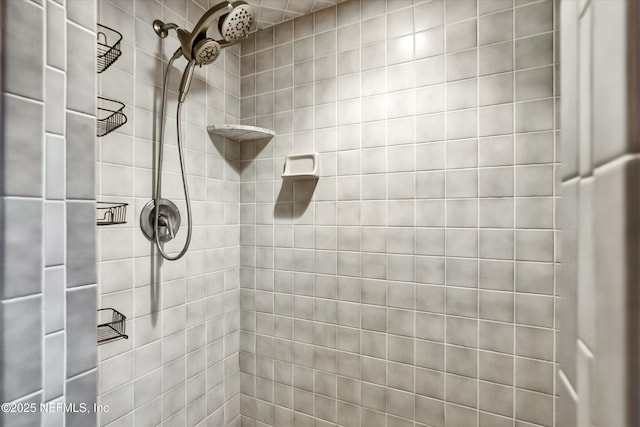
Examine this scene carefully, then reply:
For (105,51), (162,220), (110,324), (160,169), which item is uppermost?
(105,51)

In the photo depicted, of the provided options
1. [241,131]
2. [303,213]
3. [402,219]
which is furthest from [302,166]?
[402,219]

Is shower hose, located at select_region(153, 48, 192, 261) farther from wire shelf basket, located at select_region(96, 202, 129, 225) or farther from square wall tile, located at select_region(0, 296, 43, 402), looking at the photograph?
square wall tile, located at select_region(0, 296, 43, 402)

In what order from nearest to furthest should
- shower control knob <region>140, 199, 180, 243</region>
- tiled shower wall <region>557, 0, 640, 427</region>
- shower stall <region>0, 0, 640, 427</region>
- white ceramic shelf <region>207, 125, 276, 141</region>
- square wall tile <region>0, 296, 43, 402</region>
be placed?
1. tiled shower wall <region>557, 0, 640, 427</region>
2. square wall tile <region>0, 296, 43, 402</region>
3. shower stall <region>0, 0, 640, 427</region>
4. shower control knob <region>140, 199, 180, 243</region>
5. white ceramic shelf <region>207, 125, 276, 141</region>

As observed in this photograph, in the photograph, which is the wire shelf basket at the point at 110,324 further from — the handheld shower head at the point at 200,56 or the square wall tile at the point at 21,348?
the handheld shower head at the point at 200,56

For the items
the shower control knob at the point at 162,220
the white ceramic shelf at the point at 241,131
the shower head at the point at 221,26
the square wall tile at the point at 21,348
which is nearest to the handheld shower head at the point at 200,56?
the shower head at the point at 221,26

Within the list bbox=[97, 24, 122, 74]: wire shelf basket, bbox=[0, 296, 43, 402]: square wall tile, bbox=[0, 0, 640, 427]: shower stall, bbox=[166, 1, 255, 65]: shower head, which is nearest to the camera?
bbox=[0, 296, 43, 402]: square wall tile

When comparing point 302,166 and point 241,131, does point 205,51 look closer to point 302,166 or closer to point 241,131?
point 241,131

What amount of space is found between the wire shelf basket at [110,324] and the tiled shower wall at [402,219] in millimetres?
706

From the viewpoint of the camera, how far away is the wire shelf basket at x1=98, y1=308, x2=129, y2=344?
1165 mm

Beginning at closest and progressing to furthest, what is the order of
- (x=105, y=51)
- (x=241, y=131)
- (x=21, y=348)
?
(x=21, y=348), (x=105, y=51), (x=241, y=131)

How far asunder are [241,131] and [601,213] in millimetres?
1592

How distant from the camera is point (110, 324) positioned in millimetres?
1200

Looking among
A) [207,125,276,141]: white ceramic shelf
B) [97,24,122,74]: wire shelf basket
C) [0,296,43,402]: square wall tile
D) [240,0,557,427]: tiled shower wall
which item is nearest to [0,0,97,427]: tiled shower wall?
[0,296,43,402]: square wall tile

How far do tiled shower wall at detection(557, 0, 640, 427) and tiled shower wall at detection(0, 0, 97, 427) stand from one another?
65 cm
